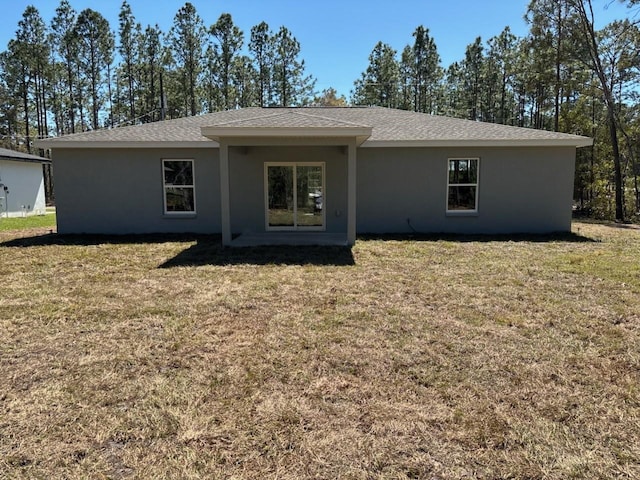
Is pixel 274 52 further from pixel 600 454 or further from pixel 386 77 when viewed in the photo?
pixel 600 454

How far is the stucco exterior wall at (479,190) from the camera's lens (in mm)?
11672

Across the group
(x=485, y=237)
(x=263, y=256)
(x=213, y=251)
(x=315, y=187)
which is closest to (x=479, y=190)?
(x=485, y=237)

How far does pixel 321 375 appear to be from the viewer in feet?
11.4

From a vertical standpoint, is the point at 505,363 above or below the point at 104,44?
below

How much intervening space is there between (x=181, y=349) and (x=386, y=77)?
35.8 metres

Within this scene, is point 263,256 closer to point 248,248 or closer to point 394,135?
point 248,248

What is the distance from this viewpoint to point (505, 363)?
145 inches

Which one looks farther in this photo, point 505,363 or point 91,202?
point 91,202

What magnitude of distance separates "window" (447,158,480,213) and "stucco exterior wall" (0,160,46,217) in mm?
19869

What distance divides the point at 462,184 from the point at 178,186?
8.13 m

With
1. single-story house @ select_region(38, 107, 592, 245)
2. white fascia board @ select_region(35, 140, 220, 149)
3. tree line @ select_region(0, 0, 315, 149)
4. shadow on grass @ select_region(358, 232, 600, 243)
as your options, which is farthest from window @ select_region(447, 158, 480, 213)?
tree line @ select_region(0, 0, 315, 149)

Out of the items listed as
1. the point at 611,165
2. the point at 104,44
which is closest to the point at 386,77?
the point at 611,165

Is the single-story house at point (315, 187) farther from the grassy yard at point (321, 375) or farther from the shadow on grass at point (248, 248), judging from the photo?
the grassy yard at point (321, 375)

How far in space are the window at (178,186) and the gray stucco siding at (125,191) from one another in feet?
0.46
